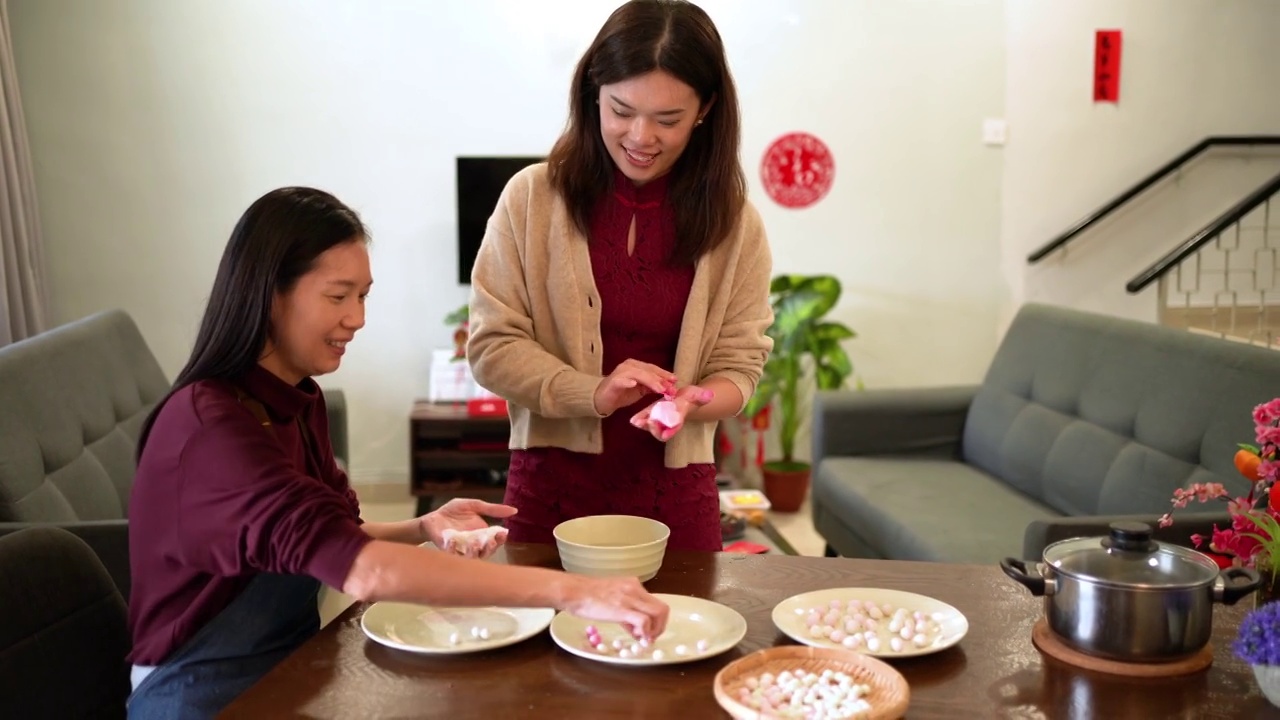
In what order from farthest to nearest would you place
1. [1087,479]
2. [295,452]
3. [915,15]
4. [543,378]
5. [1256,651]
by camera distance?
[915,15], [1087,479], [543,378], [295,452], [1256,651]

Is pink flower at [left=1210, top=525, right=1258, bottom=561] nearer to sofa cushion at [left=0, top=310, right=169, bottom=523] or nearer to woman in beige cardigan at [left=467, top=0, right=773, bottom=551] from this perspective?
woman in beige cardigan at [left=467, top=0, right=773, bottom=551]

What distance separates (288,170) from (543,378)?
3364 millimetres

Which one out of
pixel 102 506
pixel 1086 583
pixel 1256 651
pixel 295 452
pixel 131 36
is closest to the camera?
pixel 1256 651

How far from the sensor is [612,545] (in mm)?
1768

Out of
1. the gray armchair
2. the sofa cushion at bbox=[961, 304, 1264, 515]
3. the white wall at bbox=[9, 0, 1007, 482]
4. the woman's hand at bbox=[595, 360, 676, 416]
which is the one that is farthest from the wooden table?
the white wall at bbox=[9, 0, 1007, 482]

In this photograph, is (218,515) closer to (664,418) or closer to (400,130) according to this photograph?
(664,418)

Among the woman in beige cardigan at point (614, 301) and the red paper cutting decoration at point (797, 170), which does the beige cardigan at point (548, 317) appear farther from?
the red paper cutting decoration at point (797, 170)

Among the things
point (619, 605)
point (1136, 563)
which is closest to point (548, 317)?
point (619, 605)

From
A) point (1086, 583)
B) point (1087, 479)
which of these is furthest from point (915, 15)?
point (1086, 583)

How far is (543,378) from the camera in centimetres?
186

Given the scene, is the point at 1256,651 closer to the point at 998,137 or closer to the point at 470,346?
the point at 470,346

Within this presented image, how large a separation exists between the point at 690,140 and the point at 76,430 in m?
1.73

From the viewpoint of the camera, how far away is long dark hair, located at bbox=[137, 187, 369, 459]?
1.46 metres

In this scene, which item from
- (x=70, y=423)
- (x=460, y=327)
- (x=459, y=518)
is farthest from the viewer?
(x=460, y=327)
